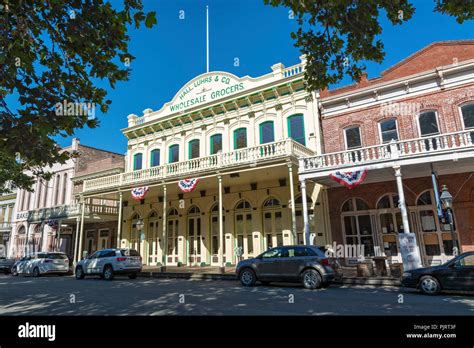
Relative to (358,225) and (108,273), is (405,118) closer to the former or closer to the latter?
(358,225)

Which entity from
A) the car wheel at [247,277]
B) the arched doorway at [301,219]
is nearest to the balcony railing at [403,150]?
the arched doorway at [301,219]

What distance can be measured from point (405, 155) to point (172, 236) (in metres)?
15.4

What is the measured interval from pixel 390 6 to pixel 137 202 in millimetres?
21630

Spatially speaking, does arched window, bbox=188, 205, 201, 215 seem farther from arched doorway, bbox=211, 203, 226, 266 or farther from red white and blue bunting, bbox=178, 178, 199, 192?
red white and blue bunting, bbox=178, 178, 199, 192

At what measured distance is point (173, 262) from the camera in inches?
869

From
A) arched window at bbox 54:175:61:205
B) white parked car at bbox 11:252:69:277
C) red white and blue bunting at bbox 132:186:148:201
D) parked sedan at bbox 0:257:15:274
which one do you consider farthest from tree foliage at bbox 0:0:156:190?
arched window at bbox 54:175:61:205

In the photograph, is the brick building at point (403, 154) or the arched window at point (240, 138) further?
the arched window at point (240, 138)

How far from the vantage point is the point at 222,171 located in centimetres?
1727

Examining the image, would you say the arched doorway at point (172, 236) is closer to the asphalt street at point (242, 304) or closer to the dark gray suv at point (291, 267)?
the dark gray suv at point (291, 267)

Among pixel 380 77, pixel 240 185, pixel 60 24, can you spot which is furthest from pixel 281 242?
pixel 60 24

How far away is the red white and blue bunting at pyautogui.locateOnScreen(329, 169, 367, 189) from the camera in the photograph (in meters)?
13.9

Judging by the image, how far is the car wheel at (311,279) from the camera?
1057 cm

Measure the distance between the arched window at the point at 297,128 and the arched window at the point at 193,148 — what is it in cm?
668

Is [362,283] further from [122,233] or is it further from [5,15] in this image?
[122,233]
